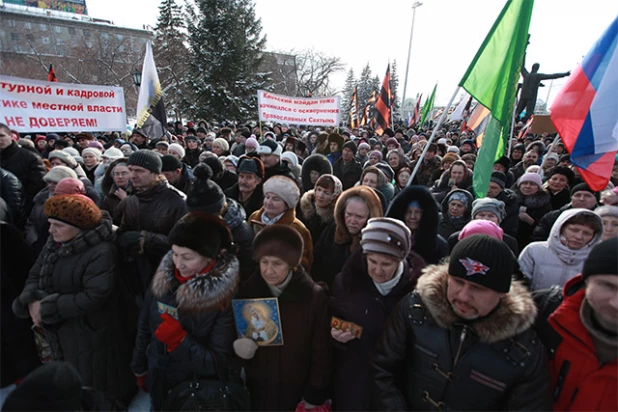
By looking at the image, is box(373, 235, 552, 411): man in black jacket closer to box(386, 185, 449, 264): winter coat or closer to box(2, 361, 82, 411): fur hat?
box(386, 185, 449, 264): winter coat

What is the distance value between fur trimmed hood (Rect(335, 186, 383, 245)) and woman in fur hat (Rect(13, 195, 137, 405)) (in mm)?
1812

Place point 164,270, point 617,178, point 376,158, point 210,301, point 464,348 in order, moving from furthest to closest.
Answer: point 376,158 → point 617,178 → point 164,270 → point 210,301 → point 464,348

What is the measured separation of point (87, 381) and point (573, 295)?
315cm

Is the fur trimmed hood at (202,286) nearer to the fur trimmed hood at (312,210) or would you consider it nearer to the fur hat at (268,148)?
the fur trimmed hood at (312,210)

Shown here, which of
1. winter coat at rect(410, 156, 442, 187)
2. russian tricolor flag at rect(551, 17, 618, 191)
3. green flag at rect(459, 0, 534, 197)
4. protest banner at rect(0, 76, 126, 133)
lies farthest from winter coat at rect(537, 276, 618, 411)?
protest banner at rect(0, 76, 126, 133)

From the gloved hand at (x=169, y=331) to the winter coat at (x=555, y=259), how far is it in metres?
2.64

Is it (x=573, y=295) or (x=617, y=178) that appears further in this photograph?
(x=617, y=178)

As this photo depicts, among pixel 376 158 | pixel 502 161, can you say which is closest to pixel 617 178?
pixel 502 161

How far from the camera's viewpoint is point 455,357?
5.06 ft

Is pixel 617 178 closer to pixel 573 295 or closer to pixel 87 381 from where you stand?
pixel 573 295

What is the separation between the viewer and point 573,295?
1.53 metres

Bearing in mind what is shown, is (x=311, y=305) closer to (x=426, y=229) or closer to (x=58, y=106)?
(x=426, y=229)

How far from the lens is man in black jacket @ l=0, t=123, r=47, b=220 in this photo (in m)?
4.33

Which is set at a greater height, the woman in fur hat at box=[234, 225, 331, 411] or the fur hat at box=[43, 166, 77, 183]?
the fur hat at box=[43, 166, 77, 183]
